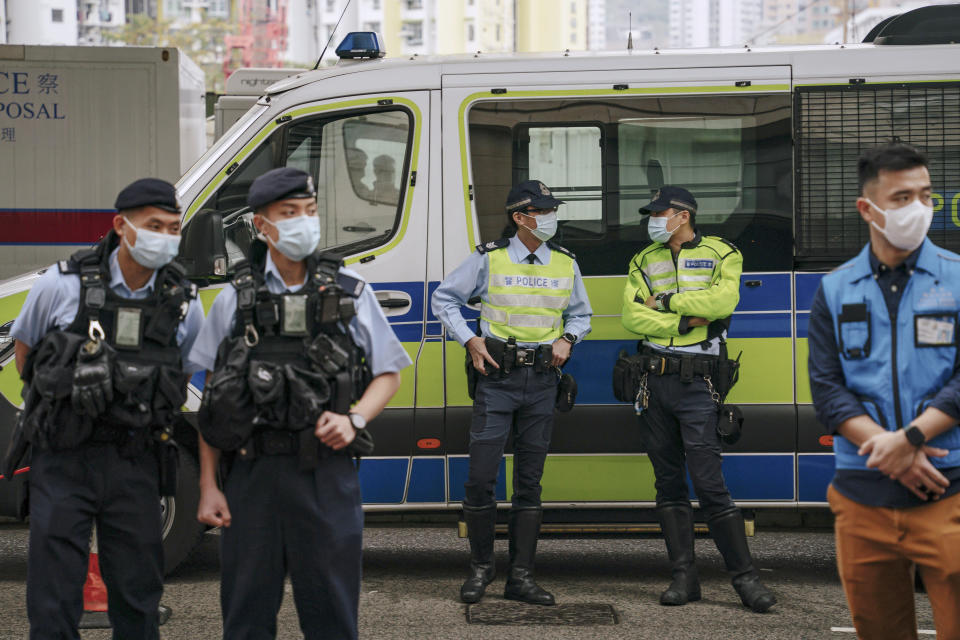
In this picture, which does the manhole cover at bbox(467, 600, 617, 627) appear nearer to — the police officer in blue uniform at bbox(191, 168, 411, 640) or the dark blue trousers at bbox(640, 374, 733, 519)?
the dark blue trousers at bbox(640, 374, 733, 519)

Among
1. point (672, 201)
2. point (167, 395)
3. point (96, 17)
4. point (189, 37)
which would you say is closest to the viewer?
point (167, 395)

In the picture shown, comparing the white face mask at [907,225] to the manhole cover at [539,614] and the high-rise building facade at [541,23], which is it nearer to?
Answer: the manhole cover at [539,614]

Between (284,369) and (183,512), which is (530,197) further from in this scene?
(284,369)

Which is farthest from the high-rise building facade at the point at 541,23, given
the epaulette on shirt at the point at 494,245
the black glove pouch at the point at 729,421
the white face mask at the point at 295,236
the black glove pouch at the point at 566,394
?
the white face mask at the point at 295,236

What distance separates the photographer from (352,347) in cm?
389

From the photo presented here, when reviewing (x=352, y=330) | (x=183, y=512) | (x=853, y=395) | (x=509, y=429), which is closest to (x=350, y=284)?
(x=352, y=330)

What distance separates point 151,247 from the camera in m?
4.03

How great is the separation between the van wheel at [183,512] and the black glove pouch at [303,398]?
250 centimetres

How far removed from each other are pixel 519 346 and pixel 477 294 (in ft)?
1.05

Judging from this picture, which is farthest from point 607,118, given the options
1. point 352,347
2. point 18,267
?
point 18,267

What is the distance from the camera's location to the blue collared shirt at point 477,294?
582 cm

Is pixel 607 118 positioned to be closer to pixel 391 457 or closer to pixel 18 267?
pixel 391 457

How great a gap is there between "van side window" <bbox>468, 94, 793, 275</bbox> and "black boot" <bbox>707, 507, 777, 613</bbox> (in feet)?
3.98

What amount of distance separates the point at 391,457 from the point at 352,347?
2.38m
